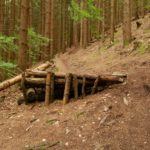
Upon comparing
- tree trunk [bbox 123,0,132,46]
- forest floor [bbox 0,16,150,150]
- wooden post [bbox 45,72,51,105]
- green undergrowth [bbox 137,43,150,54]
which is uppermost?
tree trunk [bbox 123,0,132,46]

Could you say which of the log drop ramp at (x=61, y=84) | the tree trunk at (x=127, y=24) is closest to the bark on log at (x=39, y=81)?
the log drop ramp at (x=61, y=84)

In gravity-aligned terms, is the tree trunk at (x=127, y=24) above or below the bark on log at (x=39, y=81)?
above

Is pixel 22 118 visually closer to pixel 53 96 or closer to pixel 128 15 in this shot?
pixel 53 96

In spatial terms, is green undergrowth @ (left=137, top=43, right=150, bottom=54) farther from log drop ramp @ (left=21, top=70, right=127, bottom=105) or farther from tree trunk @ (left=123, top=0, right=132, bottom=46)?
log drop ramp @ (left=21, top=70, right=127, bottom=105)

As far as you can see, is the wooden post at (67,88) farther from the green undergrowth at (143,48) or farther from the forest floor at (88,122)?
the green undergrowth at (143,48)

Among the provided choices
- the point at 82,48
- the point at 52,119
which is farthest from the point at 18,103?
the point at 82,48

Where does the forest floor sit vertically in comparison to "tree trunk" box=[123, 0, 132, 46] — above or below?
below

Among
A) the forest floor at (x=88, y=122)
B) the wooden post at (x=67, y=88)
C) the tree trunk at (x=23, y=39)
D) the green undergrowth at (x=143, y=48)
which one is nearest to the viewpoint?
the forest floor at (x=88, y=122)

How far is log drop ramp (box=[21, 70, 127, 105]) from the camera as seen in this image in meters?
8.66

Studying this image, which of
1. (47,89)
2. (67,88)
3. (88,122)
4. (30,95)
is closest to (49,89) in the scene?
(47,89)

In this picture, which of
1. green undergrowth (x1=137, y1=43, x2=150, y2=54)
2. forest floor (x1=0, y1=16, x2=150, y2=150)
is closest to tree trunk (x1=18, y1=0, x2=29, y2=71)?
forest floor (x1=0, y1=16, x2=150, y2=150)

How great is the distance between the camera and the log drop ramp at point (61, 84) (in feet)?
28.4

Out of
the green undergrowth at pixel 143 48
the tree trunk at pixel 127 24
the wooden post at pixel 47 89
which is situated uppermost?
the tree trunk at pixel 127 24

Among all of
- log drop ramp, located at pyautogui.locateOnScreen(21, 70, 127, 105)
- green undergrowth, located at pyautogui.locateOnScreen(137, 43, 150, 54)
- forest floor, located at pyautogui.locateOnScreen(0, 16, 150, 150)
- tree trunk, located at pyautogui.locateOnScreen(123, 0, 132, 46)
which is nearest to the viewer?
forest floor, located at pyautogui.locateOnScreen(0, 16, 150, 150)
